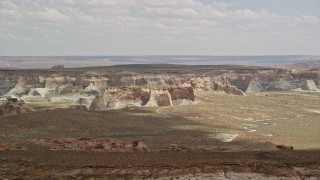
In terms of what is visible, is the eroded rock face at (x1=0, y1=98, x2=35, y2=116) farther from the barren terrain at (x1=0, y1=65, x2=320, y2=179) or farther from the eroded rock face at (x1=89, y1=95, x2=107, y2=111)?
the eroded rock face at (x1=89, y1=95, x2=107, y2=111)

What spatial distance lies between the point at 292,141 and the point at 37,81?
2526 inches

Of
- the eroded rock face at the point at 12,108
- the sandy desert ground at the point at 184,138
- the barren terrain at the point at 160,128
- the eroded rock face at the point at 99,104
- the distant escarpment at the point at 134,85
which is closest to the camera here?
the sandy desert ground at the point at 184,138

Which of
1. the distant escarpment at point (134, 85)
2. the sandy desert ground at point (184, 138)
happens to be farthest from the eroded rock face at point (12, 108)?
the distant escarpment at point (134, 85)

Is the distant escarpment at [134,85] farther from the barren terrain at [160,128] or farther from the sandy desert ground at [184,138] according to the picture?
the sandy desert ground at [184,138]

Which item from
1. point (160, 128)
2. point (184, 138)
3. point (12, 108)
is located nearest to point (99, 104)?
point (12, 108)

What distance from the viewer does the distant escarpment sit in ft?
234

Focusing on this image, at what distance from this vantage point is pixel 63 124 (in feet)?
156

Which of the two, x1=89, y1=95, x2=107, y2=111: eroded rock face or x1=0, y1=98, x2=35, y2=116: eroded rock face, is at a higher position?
x1=0, y1=98, x2=35, y2=116: eroded rock face

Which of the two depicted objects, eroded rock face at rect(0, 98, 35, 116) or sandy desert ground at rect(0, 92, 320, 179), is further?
eroded rock face at rect(0, 98, 35, 116)

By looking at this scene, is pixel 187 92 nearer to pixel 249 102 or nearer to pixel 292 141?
pixel 249 102

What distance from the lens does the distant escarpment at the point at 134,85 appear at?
71.2 meters

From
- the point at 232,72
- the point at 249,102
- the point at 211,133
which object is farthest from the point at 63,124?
the point at 232,72

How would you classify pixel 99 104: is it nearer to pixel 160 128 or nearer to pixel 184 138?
pixel 160 128

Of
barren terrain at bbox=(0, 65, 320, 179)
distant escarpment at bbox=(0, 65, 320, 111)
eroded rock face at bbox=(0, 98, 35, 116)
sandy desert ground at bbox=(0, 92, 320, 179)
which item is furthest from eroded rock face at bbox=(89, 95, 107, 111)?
eroded rock face at bbox=(0, 98, 35, 116)
